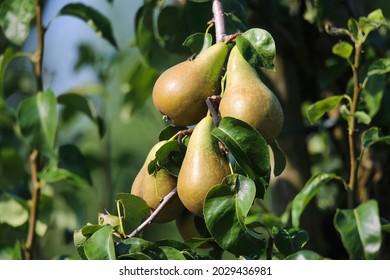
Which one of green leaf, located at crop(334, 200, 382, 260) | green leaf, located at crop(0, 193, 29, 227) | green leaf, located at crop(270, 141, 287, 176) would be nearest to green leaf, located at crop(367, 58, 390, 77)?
green leaf, located at crop(334, 200, 382, 260)

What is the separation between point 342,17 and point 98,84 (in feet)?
2.56

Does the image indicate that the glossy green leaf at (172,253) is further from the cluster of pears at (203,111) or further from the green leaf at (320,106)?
the green leaf at (320,106)

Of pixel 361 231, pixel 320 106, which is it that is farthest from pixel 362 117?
pixel 361 231

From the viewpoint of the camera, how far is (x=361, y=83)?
125 centimetres

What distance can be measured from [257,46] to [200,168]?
0.15 m

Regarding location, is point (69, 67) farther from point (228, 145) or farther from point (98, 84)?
point (228, 145)

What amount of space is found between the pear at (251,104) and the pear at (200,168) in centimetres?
3

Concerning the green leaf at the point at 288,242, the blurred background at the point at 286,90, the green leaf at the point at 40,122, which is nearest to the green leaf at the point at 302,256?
the green leaf at the point at 288,242

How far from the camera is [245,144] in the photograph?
0.80m

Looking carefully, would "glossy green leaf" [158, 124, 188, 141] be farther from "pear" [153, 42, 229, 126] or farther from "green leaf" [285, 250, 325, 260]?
"green leaf" [285, 250, 325, 260]

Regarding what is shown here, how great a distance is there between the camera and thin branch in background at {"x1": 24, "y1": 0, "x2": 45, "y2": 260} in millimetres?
1372

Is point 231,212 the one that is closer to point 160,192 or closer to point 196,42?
point 160,192
